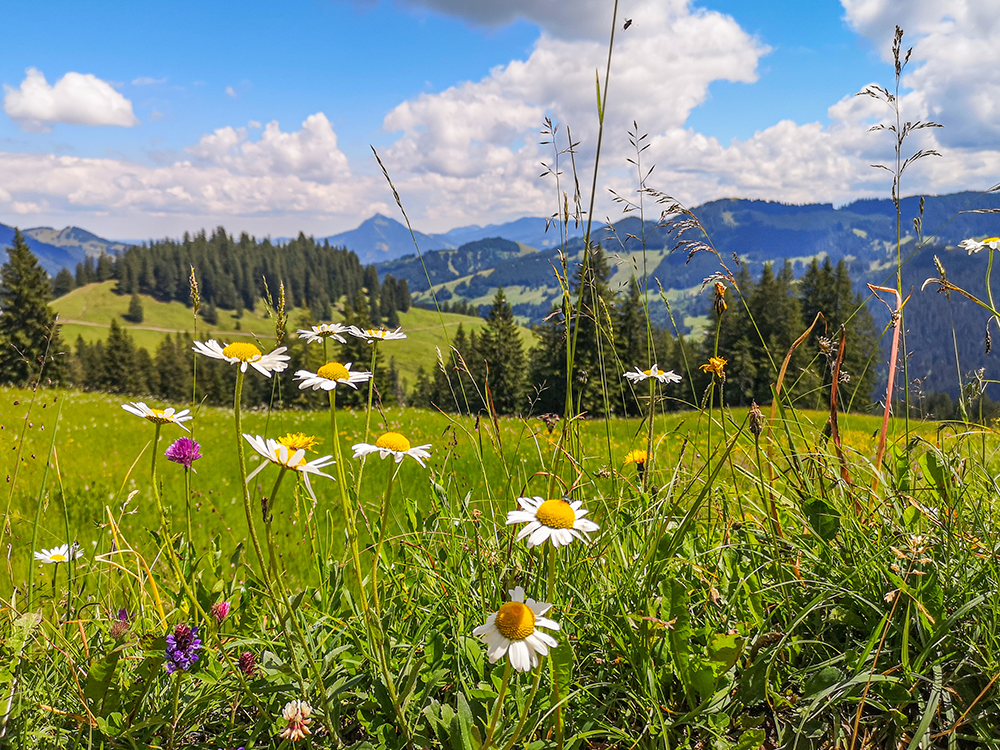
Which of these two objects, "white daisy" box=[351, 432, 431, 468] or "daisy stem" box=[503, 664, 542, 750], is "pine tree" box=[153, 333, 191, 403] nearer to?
"white daisy" box=[351, 432, 431, 468]

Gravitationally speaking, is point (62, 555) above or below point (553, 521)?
below

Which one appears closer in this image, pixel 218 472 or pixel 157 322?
pixel 218 472

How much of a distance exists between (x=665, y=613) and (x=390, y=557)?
1.39m

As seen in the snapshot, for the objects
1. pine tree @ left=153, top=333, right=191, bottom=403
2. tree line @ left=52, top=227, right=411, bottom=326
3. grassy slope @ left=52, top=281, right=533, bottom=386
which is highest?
tree line @ left=52, top=227, right=411, bottom=326

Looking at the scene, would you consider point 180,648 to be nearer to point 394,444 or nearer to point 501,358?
point 394,444

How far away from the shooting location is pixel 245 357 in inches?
59.2

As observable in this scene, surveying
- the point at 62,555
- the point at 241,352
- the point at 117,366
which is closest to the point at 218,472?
the point at 62,555

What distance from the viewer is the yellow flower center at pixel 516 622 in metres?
1.17

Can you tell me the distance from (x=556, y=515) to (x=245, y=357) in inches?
36.6

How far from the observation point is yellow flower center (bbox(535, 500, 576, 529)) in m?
1.31

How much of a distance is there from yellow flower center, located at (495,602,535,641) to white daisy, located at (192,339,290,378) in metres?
0.82

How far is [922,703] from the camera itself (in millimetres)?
1792

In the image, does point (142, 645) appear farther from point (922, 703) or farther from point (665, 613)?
point (922, 703)

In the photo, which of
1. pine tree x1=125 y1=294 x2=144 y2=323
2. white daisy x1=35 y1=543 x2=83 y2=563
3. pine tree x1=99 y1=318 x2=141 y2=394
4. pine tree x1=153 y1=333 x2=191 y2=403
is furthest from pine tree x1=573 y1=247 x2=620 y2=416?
pine tree x1=125 y1=294 x2=144 y2=323
